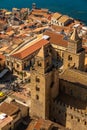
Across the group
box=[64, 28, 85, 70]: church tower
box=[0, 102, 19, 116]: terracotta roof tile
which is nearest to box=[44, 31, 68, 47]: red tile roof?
box=[64, 28, 85, 70]: church tower

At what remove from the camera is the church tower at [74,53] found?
6319 cm

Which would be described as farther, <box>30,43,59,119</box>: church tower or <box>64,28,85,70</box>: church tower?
<box>64,28,85,70</box>: church tower

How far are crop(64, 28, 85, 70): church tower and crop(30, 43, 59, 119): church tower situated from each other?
7801 millimetres

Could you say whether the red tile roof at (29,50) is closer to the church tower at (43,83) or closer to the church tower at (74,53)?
the church tower at (74,53)

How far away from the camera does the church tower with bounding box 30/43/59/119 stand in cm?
5425

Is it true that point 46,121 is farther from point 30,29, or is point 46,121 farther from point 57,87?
point 30,29

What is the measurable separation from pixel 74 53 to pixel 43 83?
452 inches

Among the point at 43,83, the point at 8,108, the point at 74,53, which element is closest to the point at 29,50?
the point at 74,53

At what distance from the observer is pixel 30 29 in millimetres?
101812

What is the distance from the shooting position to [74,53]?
2514 inches

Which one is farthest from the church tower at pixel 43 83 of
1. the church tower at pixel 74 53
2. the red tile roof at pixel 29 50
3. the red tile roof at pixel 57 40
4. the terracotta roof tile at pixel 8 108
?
the red tile roof at pixel 57 40

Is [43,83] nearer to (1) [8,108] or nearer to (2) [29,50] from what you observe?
(1) [8,108]

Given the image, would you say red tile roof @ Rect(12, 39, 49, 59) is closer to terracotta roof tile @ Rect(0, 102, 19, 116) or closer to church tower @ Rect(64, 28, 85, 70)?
church tower @ Rect(64, 28, 85, 70)

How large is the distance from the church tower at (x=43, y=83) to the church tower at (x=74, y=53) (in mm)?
7801
